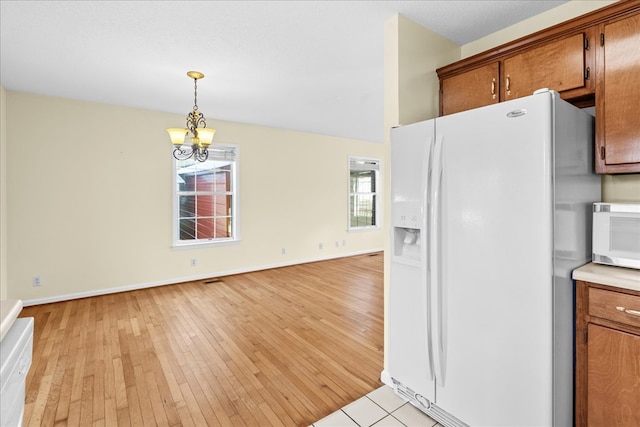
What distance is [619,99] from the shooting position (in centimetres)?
162

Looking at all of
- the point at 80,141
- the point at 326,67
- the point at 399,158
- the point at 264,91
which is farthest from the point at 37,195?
the point at 399,158

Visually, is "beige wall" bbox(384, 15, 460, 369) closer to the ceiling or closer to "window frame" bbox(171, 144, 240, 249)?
the ceiling

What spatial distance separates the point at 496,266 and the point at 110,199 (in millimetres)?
4662

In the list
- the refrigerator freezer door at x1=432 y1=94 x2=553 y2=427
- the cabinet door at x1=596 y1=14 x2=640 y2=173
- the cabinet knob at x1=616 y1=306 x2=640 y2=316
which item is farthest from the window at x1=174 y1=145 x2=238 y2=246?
the cabinet knob at x1=616 y1=306 x2=640 y2=316

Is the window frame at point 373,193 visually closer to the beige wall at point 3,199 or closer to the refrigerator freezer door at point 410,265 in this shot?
the refrigerator freezer door at point 410,265

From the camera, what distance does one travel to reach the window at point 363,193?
7.07m

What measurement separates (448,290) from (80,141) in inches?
185

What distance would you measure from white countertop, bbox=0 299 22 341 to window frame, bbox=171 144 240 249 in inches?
160

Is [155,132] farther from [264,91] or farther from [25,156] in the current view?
[264,91]

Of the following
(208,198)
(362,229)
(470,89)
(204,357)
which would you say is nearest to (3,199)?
(208,198)

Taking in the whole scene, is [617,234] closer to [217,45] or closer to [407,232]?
[407,232]

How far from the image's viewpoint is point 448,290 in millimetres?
1678

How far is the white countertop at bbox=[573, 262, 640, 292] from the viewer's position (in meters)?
1.37

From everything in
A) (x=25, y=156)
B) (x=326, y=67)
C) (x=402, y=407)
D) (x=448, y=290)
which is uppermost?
(x=326, y=67)
